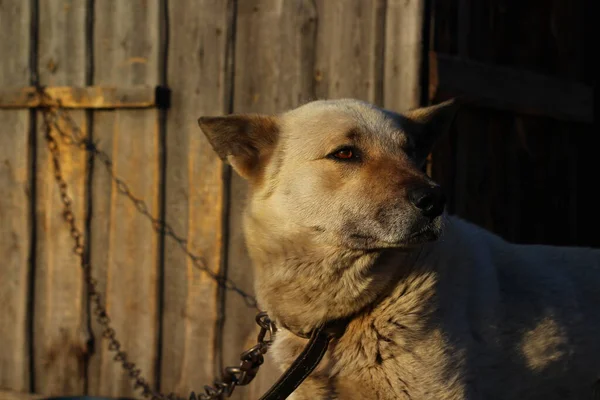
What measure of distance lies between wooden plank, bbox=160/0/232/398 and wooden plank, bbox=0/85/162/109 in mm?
189

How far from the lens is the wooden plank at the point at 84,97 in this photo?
16.3 feet

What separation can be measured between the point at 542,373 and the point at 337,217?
0.96 m

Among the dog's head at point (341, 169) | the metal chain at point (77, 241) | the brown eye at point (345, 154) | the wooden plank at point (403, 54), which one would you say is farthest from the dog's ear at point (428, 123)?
the metal chain at point (77, 241)

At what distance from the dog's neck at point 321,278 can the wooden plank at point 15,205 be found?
291 cm

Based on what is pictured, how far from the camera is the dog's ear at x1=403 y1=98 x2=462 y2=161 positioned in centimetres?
334

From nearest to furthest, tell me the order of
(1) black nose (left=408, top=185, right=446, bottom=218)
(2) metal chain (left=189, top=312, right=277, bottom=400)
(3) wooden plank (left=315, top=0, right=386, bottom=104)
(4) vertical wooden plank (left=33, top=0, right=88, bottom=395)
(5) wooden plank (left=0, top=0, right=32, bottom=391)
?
(1) black nose (left=408, top=185, right=446, bottom=218), (2) metal chain (left=189, top=312, right=277, bottom=400), (3) wooden plank (left=315, top=0, right=386, bottom=104), (4) vertical wooden plank (left=33, top=0, right=88, bottom=395), (5) wooden plank (left=0, top=0, right=32, bottom=391)

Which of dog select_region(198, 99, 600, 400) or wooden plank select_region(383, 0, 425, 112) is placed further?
wooden plank select_region(383, 0, 425, 112)

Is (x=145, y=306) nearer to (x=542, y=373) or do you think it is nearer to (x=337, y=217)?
(x=337, y=217)

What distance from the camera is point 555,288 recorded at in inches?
124

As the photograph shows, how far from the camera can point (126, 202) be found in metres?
5.06

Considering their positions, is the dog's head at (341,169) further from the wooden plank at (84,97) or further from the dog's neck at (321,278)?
the wooden plank at (84,97)

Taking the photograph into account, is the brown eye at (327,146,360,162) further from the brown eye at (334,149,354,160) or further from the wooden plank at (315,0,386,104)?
the wooden plank at (315,0,386,104)

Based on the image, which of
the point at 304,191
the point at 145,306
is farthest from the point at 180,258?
the point at 304,191

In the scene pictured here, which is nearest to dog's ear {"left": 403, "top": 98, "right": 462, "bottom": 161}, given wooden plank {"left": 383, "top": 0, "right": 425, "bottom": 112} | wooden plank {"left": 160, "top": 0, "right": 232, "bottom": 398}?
wooden plank {"left": 383, "top": 0, "right": 425, "bottom": 112}
